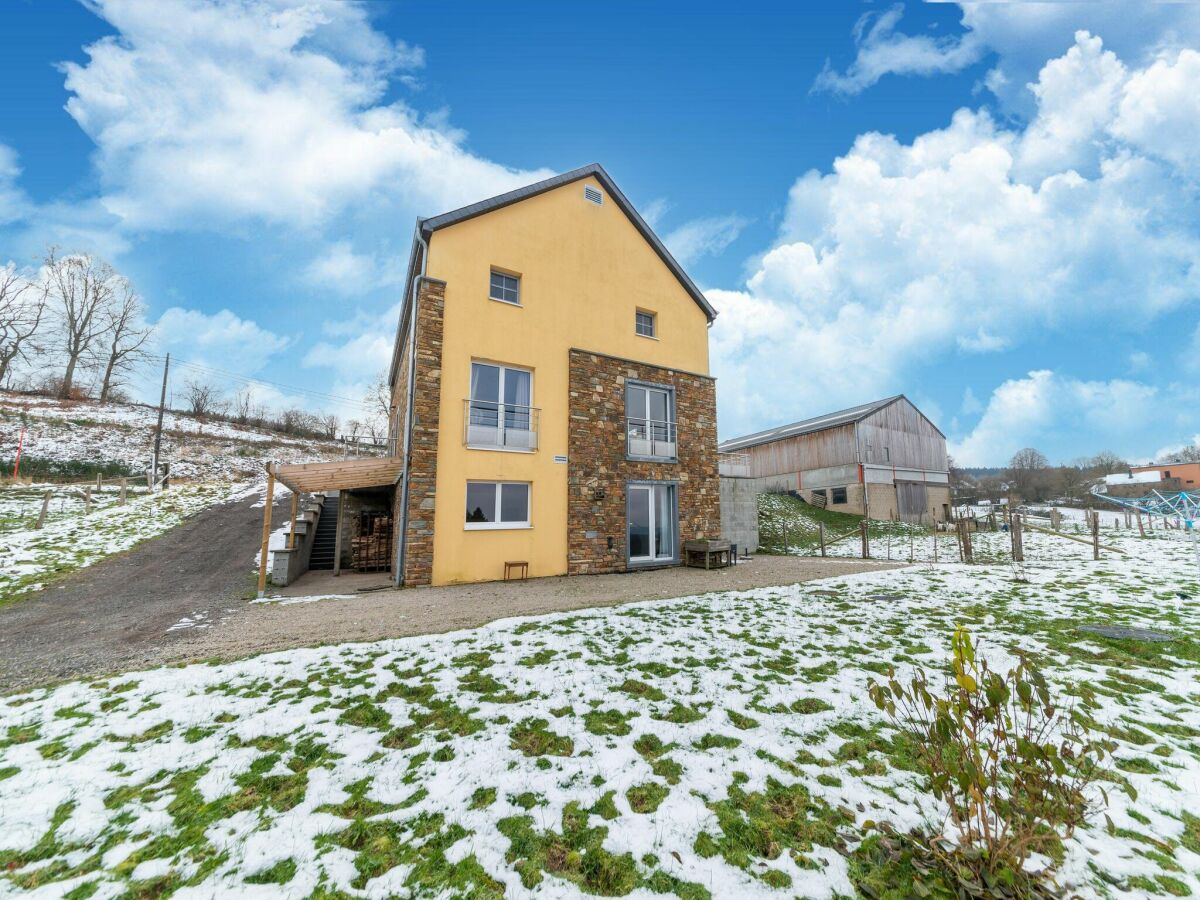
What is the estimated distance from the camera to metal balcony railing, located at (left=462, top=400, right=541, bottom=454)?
1078cm

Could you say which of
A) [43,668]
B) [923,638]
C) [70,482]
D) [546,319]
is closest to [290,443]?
[70,482]

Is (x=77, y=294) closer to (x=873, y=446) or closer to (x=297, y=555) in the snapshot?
(x=297, y=555)

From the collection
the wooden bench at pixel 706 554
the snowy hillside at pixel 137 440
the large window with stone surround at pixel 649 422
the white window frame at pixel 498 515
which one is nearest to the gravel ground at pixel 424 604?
the wooden bench at pixel 706 554

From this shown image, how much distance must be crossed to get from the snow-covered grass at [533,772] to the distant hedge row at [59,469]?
24.9 m

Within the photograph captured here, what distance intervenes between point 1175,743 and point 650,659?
4180mm

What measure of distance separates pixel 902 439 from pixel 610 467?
82.8 ft

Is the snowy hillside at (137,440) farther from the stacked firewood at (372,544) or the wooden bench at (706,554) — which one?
the wooden bench at (706,554)

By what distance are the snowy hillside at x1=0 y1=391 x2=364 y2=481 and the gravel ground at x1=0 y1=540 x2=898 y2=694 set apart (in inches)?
701

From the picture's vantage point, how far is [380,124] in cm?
1300

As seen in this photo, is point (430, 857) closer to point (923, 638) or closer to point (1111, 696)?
point (1111, 696)

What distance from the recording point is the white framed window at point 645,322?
45.9 feet

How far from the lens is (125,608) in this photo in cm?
790

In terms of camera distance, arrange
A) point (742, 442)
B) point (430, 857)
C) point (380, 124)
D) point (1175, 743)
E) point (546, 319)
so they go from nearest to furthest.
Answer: point (430, 857)
point (1175, 743)
point (546, 319)
point (380, 124)
point (742, 442)

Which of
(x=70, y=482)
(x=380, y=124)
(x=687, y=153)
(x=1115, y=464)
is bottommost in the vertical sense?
(x=70, y=482)
